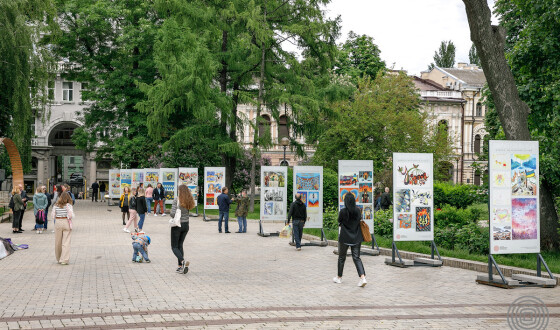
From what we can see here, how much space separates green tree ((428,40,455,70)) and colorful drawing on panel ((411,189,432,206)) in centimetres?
7678

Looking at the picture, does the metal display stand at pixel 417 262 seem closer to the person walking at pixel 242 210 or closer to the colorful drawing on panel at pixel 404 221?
the colorful drawing on panel at pixel 404 221

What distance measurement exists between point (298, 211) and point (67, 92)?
189 ft

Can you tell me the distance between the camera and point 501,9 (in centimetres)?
2267

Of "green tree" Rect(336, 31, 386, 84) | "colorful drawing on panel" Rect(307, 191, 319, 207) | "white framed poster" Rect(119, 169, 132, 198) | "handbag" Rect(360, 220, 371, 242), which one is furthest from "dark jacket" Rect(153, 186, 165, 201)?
"green tree" Rect(336, 31, 386, 84)

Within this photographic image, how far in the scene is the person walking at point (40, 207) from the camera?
23234 mm

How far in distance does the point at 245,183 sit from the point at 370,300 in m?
38.7

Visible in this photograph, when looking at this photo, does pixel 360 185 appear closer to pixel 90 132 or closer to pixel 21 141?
pixel 21 141

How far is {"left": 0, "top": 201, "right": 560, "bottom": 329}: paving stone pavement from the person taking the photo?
8844 millimetres

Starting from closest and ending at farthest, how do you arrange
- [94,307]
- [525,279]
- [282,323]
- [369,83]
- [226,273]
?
[282,323] < [94,307] < [525,279] < [226,273] < [369,83]

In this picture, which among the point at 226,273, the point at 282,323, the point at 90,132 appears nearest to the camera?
the point at 282,323

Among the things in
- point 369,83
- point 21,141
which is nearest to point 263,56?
point 21,141

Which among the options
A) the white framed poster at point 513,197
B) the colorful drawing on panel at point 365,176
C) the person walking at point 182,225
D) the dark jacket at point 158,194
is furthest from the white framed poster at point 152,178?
the white framed poster at point 513,197

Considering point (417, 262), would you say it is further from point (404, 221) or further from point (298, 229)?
point (298, 229)

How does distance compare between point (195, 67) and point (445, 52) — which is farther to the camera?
point (445, 52)
